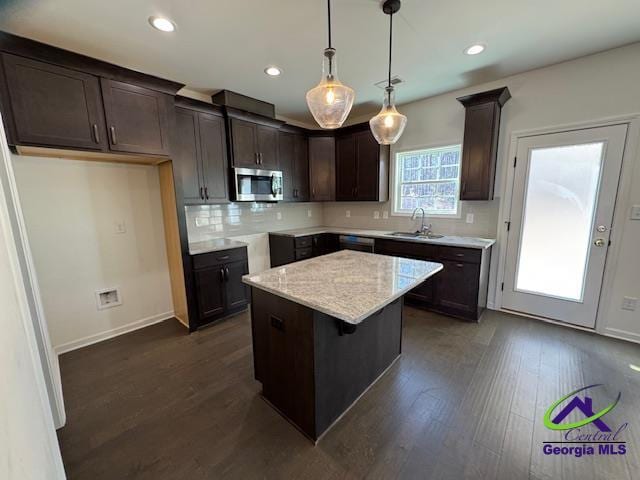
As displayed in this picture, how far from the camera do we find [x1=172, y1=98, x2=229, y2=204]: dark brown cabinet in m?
2.76

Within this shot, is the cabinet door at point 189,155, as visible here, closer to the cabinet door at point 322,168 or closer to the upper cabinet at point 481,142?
the cabinet door at point 322,168

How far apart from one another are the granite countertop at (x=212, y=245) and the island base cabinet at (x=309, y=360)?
137 centimetres

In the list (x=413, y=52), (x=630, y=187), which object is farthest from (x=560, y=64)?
(x=413, y=52)

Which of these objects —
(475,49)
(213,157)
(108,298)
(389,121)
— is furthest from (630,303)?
(108,298)

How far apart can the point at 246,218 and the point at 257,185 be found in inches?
23.4

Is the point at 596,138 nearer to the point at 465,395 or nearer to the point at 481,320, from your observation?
the point at 481,320

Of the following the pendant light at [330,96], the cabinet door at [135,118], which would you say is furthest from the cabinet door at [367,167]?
the cabinet door at [135,118]

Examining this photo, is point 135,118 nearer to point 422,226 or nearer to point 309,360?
point 309,360

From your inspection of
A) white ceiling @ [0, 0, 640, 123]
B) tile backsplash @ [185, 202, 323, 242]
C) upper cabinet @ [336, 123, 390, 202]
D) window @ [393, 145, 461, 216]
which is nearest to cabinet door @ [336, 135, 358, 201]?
upper cabinet @ [336, 123, 390, 202]

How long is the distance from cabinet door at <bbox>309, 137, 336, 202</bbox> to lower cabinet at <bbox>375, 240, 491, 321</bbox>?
5.17 feet

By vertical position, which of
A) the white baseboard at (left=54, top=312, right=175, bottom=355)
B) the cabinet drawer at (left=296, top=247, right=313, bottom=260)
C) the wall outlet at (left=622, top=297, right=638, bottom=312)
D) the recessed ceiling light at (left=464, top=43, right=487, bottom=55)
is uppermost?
the recessed ceiling light at (left=464, top=43, right=487, bottom=55)

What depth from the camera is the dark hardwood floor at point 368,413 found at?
1.39 m

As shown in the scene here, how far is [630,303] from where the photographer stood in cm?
246

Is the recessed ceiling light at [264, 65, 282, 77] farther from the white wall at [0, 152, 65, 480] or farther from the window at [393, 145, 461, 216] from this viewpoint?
the white wall at [0, 152, 65, 480]
